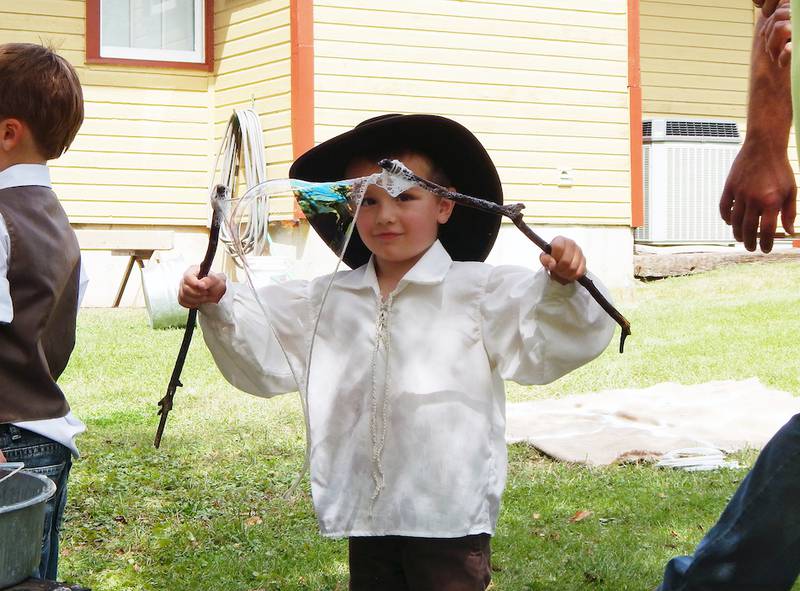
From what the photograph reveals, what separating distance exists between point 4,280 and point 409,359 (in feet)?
3.01

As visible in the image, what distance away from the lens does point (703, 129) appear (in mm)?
13117

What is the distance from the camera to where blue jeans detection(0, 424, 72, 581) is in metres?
2.53

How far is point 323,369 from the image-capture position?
2.72m

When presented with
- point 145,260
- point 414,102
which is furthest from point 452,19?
point 145,260

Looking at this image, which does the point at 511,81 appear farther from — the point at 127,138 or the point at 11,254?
the point at 11,254

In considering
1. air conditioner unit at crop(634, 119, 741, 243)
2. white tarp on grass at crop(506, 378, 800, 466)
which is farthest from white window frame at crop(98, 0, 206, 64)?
white tarp on grass at crop(506, 378, 800, 466)

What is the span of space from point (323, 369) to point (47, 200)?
0.76 metres

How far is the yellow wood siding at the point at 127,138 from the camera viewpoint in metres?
10.7

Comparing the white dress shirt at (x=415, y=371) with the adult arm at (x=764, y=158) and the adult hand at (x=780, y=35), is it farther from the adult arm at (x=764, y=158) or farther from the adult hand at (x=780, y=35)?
the adult hand at (x=780, y=35)

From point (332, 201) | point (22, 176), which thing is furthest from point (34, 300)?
point (332, 201)

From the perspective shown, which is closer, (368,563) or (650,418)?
(368,563)

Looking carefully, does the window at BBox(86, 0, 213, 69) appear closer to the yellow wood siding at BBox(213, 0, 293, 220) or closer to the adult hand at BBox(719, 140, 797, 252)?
the yellow wood siding at BBox(213, 0, 293, 220)

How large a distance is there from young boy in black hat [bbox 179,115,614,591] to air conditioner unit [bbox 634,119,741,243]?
34.5 feet

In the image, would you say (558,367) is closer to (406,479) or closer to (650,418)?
(406,479)
